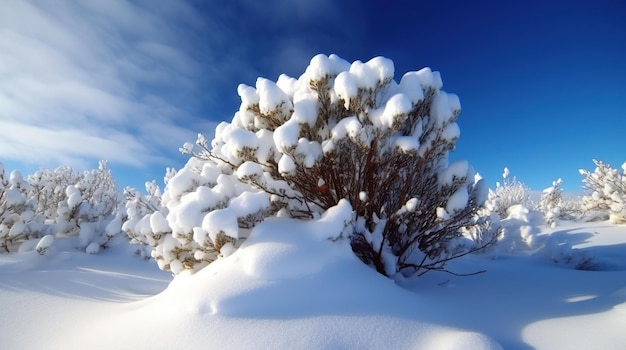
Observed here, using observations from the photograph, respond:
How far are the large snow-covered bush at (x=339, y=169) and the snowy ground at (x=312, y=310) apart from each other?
402 mm

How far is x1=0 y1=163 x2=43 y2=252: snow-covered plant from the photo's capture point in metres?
6.01

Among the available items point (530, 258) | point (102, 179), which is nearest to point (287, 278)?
point (530, 258)

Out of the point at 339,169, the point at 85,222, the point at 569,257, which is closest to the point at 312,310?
the point at 339,169

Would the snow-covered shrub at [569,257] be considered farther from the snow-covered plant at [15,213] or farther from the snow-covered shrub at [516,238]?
the snow-covered plant at [15,213]

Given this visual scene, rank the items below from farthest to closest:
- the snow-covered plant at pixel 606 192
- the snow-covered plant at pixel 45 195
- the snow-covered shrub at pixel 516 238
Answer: the snow-covered plant at pixel 45 195 < the snow-covered plant at pixel 606 192 < the snow-covered shrub at pixel 516 238

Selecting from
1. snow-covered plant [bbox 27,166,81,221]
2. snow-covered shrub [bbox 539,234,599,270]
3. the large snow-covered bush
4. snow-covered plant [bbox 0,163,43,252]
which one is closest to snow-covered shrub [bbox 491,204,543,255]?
snow-covered shrub [bbox 539,234,599,270]

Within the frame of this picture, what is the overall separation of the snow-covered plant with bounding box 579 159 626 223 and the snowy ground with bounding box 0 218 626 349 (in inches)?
234

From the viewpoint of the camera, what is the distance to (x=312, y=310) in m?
2.30

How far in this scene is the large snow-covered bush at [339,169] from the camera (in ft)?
10.2

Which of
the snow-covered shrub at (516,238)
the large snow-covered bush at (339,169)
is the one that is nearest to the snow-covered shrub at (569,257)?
the snow-covered shrub at (516,238)

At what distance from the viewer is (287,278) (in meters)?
2.53

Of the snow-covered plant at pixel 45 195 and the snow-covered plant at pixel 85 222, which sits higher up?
the snow-covered plant at pixel 45 195

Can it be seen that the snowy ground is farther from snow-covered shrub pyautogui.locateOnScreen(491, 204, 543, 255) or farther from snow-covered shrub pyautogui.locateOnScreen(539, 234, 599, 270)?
snow-covered shrub pyautogui.locateOnScreen(491, 204, 543, 255)

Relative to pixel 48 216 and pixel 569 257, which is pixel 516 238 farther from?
pixel 48 216
